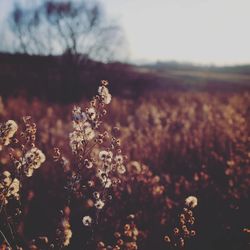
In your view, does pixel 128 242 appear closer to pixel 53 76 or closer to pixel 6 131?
pixel 6 131

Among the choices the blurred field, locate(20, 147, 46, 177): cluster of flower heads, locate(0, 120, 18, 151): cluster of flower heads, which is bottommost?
the blurred field

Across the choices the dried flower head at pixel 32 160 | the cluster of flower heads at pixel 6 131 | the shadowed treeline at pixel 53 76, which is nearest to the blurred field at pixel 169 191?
the dried flower head at pixel 32 160

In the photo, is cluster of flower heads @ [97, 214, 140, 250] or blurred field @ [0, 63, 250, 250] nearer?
cluster of flower heads @ [97, 214, 140, 250]

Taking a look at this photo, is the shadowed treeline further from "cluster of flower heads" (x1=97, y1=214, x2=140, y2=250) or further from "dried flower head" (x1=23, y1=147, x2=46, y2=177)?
"dried flower head" (x1=23, y1=147, x2=46, y2=177)

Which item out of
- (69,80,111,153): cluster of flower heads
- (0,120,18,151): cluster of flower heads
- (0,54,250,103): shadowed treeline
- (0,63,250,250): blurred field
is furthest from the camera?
(0,54,250,103): shadowed treeline

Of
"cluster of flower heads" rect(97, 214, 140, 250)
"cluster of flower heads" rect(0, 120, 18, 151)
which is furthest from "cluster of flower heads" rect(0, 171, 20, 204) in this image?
"cluster of flower heads" rect(97, 214, 140, 250)

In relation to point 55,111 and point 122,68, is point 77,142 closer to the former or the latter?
point 55,111

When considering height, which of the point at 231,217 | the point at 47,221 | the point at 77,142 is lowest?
the point at 47,221

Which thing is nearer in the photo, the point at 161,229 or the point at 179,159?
the point at 161,229

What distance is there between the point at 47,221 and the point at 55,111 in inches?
269

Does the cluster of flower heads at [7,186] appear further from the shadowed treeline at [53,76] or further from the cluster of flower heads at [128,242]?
the shadowed treeline at [53,76]

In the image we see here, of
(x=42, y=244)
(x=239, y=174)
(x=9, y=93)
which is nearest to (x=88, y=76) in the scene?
(x=9, y=93)

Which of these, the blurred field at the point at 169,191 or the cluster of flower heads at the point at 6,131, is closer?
the cluster of flower heads at the point at 6,131

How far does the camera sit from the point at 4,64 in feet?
58.2
